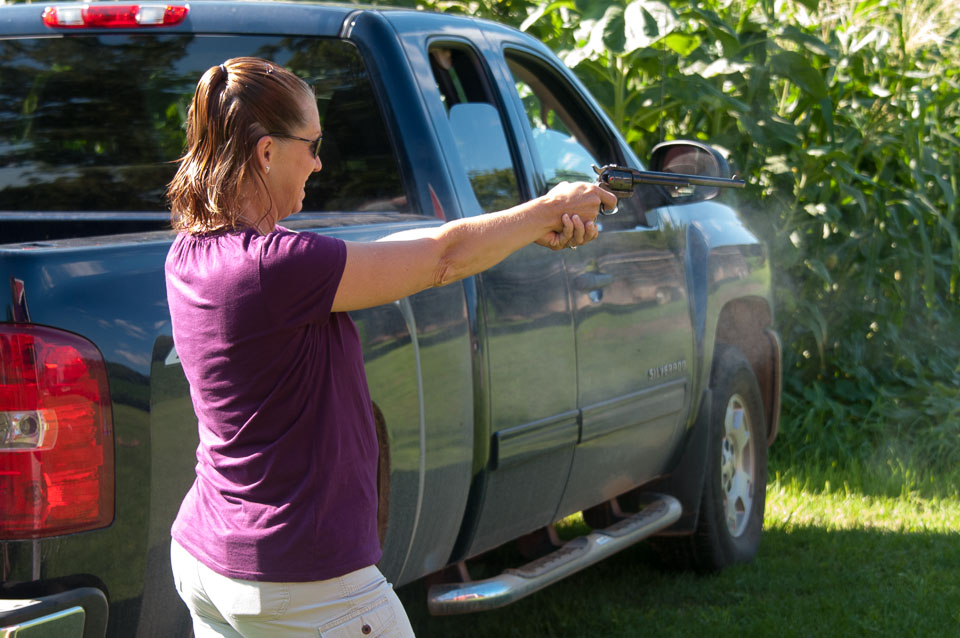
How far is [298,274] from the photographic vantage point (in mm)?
2025

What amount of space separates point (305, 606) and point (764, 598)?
3391 mm

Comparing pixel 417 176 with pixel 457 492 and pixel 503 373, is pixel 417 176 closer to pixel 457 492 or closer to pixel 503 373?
pixel 503 373

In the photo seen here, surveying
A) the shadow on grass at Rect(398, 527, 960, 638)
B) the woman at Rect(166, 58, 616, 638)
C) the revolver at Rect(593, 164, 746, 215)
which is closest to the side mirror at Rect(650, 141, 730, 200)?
the revolver at Rect(593, 164, 746, 215)

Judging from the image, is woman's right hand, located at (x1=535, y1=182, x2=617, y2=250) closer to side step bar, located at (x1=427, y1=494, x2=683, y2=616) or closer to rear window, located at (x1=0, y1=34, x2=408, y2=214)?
rear window, located at (x1=0, y1=34, x2=408, y2=214)

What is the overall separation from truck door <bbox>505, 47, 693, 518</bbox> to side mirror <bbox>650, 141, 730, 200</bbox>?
0.46 feet

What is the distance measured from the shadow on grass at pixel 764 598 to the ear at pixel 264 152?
2.93 metres

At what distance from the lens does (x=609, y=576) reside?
5.56 m

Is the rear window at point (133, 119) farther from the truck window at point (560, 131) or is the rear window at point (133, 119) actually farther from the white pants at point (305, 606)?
the white pants at point (305, 606)

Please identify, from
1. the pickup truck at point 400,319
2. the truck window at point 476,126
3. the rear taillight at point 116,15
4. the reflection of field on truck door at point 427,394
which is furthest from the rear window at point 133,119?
the reflection of field on truck door at point 427,394

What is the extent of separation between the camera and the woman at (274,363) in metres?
2.06

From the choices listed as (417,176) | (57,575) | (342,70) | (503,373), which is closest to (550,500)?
(503,373)

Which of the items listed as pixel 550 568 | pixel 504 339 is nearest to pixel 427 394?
pixel 504 339

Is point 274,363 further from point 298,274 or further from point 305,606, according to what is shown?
point 305,606

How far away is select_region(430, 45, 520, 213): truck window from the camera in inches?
156
